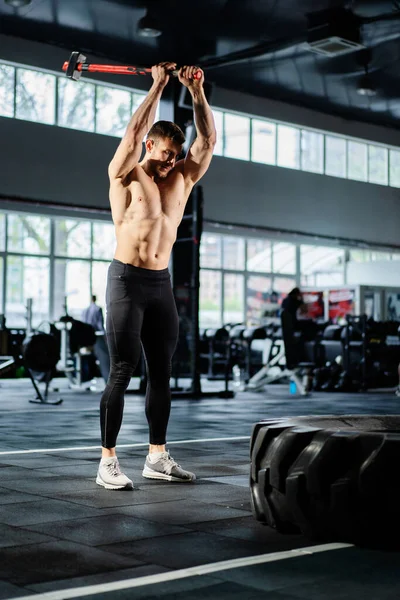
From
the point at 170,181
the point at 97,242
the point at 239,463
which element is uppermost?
the point at 97,242

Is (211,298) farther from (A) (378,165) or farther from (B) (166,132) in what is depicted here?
(B) (166,132)

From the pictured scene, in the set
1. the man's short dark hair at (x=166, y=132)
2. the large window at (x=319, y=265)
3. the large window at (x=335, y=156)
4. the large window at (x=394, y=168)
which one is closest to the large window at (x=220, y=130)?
the large window at (x=335, y=156)

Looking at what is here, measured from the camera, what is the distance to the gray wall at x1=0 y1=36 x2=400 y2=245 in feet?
45.9

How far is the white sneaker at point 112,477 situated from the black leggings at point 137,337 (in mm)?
71

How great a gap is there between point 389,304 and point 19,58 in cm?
785

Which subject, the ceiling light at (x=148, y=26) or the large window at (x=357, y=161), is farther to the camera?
the large window at (x=357, y=161)

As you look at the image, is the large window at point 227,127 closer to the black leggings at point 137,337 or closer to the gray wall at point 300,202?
the gray wall at point 300,202

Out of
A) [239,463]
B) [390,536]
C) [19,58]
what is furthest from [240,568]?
[19,58]

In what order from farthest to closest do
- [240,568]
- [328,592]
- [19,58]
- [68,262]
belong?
1. [68,262]
2. [19,58]
3. [240,568]
4. [328,592]

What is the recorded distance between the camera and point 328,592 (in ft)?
5.99

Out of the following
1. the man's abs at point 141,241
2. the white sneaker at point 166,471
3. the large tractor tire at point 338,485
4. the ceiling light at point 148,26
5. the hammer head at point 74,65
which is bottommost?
the white sneaker at point 166,471

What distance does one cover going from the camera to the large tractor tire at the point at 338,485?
7.09 ft

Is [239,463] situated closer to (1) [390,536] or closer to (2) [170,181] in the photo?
(2) [170,181]

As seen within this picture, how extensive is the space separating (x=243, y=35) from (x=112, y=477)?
35.2 feet
